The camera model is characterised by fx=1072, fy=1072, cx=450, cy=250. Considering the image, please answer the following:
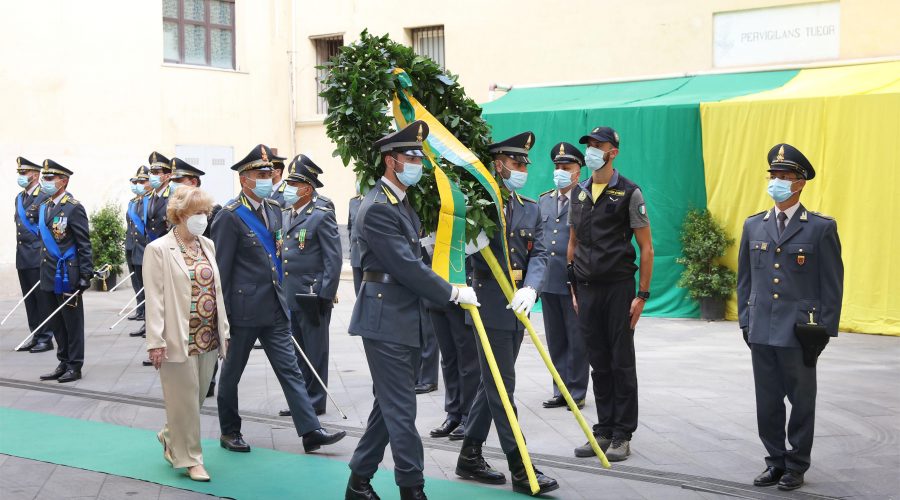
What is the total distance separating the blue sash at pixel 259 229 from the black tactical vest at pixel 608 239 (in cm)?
212

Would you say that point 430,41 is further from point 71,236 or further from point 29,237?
point 71,236

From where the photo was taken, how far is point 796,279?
634 centimetres

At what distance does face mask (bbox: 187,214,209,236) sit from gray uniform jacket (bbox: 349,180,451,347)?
52.2 inches

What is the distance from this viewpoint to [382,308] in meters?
5.70

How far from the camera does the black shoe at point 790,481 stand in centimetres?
620

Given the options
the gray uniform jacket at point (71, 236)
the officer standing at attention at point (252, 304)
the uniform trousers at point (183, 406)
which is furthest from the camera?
the gray uniform jacket at point (71, 236)

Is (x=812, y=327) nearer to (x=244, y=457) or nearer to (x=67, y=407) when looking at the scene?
(x=244, y=457)

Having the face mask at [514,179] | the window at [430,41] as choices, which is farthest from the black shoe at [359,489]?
the window at [430,41]

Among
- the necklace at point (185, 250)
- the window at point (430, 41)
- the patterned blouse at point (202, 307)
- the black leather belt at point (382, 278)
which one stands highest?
the window at point (430, 41)

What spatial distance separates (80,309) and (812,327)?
7.08 meters

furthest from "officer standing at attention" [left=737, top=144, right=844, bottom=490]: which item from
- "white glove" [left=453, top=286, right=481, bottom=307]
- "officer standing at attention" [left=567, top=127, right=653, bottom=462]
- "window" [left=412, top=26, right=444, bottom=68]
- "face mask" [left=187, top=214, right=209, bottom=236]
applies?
"window" [left=412, top=26, right=444, bottom=68]

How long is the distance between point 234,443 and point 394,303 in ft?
7.49

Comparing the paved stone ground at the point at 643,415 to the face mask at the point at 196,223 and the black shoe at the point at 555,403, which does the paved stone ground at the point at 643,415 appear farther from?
the face mask at the point at 196,223

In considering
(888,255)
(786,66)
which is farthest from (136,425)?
(786,66)
